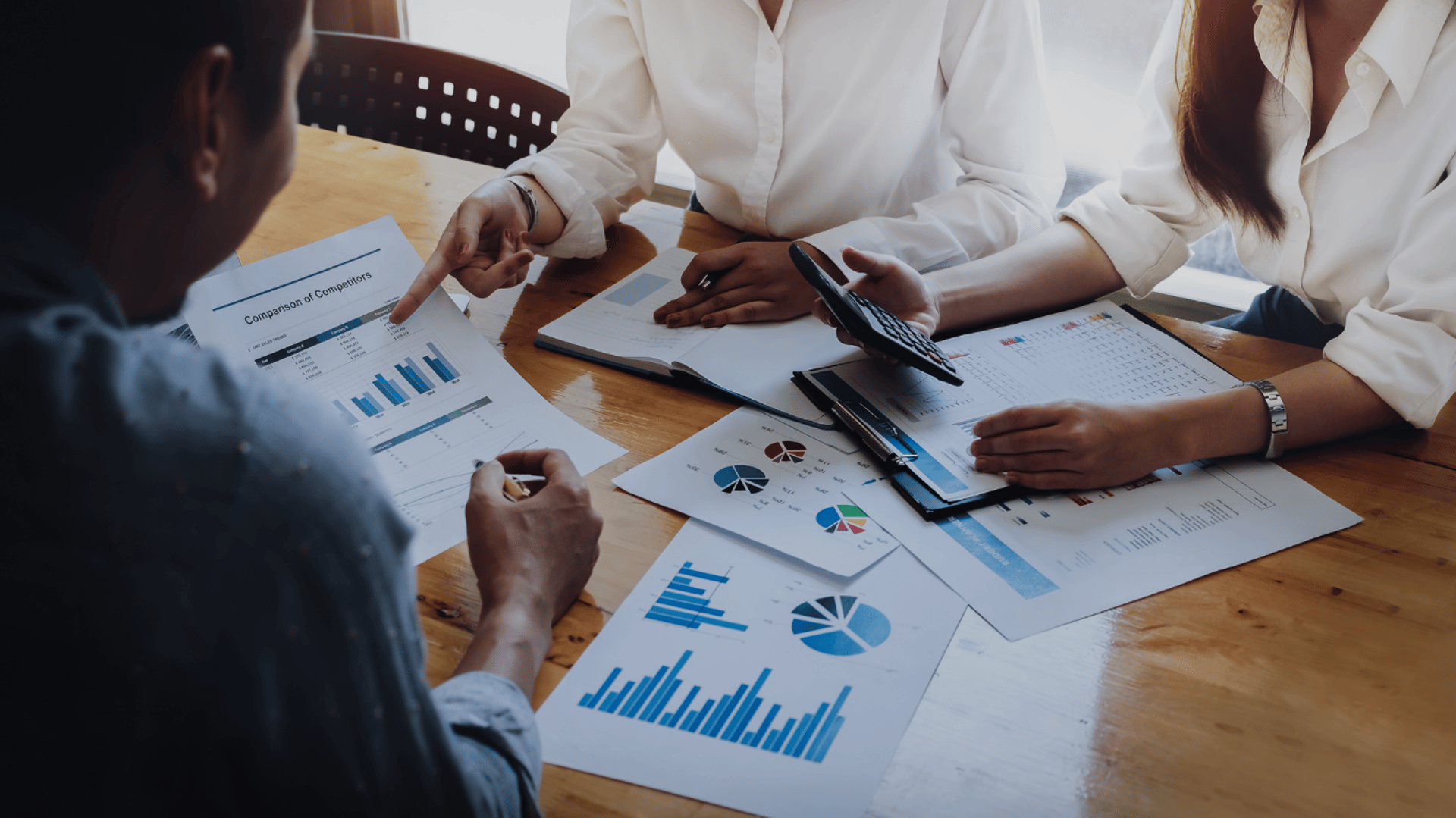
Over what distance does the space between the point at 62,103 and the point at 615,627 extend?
46 cm

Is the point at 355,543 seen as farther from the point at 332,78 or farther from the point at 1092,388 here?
the point at 332,78

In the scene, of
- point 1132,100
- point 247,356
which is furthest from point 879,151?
point 247,356

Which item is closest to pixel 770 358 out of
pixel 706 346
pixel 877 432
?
pixel 706 346

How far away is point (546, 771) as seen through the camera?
586mm

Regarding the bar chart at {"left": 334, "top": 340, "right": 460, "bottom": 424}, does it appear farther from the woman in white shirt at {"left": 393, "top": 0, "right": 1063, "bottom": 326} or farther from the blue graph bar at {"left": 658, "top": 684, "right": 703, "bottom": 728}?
the blue graph bar at {"left": 658, "top": 684, "right": 703, "bottom": 728}

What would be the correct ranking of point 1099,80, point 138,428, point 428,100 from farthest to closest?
point 1099,80, point 428,100, point 138,428

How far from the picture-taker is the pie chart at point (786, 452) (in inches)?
34.3

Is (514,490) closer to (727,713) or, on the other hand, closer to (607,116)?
(727,713)

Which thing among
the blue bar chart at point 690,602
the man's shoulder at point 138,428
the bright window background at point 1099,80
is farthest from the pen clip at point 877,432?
the bright window background at point 1099,80

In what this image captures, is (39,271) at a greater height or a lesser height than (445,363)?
greater

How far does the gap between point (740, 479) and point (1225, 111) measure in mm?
757

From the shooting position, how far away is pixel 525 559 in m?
0.69

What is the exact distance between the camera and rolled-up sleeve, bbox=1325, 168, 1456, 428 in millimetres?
916

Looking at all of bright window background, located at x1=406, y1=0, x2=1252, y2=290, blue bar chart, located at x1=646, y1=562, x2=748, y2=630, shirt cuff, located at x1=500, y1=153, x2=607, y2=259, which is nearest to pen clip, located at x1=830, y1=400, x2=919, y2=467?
blue bar chart, located at x1=646, y1=562, x2=748, y2=630
